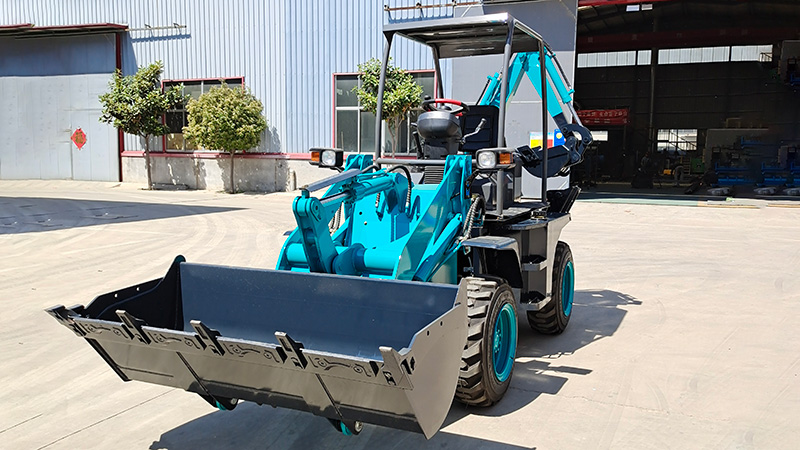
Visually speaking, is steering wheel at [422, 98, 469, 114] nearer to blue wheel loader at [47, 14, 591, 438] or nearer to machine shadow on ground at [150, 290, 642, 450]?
blue wheel loader at [47, 14, 591, 438]

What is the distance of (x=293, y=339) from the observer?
3.65 meters

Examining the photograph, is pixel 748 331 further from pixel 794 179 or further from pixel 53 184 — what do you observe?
pixel 53 184

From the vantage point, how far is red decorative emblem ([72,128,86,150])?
25.6 metres

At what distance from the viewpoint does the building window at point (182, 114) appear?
23484 millimetres

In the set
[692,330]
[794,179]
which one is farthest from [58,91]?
[794,179]

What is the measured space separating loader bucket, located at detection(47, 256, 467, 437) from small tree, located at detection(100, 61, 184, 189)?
19897 millimetres

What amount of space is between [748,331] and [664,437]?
119 inches

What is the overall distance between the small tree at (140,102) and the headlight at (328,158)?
19033mm

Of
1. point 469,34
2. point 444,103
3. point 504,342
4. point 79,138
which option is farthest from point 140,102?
point 504,342

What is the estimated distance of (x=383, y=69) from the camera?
19.8ft

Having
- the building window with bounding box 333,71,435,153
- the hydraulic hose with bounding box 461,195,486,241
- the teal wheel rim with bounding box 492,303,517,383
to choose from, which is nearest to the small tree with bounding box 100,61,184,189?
the building window with bounding box 333,71,435,153

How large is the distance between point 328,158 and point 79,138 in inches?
921

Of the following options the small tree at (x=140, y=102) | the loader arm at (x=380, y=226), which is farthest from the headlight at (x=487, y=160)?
the small tree at (x=140, y=102)

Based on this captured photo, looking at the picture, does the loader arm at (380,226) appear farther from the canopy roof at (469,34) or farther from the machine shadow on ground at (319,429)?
the canopy roof at (469,34)
